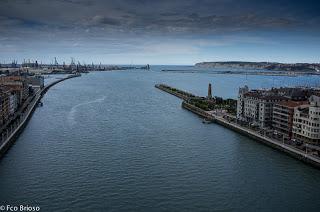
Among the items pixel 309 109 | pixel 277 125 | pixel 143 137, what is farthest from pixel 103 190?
pixel 277 125

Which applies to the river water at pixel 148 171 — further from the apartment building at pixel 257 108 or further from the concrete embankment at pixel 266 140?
the apartment building at pixel 257 108

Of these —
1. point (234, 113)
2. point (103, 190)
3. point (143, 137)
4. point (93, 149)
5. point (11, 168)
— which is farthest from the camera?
point (234, 113)

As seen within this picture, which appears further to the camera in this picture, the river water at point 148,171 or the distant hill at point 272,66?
the distant hill at point 272,66

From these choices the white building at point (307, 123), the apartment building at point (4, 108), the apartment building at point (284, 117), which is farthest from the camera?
the apartment building at point (4, 108)

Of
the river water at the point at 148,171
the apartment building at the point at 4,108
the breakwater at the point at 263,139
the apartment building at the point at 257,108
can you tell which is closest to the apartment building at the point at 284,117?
the apartment building at the point at 257,108

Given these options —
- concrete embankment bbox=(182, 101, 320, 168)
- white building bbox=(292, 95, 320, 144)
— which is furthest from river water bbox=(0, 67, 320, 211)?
white building bbox=(292, 95, 320, 144)

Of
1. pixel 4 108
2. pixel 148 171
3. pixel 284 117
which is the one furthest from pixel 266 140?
pixel 4 108

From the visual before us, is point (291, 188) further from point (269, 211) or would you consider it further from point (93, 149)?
point (93, 149)
